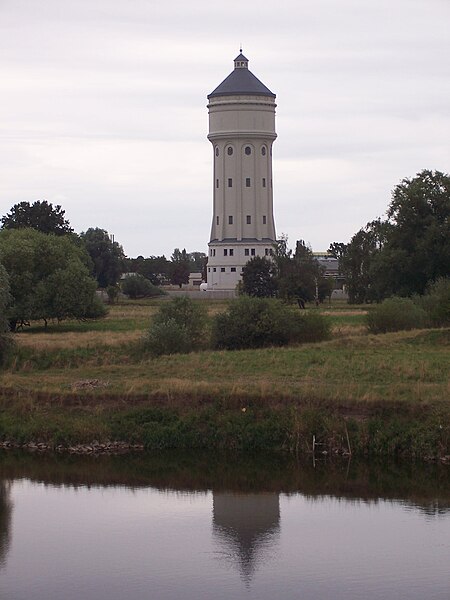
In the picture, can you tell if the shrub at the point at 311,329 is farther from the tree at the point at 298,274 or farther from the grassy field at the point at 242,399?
the tree at the point at 298,274

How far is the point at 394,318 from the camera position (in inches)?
2281

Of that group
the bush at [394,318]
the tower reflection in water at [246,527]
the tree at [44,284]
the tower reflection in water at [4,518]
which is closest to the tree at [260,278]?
the tree at [44,284]

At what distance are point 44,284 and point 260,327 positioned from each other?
16.2 meters

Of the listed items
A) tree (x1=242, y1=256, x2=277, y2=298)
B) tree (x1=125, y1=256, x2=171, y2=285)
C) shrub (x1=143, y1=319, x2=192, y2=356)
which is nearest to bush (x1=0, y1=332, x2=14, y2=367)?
shrub (x1=143, y1=319, x2=192, y2=356)

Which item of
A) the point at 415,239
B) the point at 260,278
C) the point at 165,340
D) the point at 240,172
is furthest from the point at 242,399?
the point at 240,172

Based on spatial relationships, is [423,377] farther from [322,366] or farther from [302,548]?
[302,548]

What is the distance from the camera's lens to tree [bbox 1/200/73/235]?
4075 inches

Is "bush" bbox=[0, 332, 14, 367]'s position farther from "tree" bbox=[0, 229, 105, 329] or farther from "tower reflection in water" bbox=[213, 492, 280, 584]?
"tower reflection in water" bbox=[213, 492, 280, 584]

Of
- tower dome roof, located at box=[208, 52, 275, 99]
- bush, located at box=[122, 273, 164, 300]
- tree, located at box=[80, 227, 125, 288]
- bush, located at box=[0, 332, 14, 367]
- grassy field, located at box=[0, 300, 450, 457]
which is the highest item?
tower dome roof, located at box=[208, 52, 275, 99]

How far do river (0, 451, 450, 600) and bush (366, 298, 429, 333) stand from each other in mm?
21292

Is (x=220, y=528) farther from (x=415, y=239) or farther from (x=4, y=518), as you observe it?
(x=415, y=239)

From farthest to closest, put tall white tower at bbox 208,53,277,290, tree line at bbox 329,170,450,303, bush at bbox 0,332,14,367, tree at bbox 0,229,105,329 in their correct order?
tall white tower at bbox 208,53,277,290 → tree line at bbox 329,170,450,303 → tree at bbox 0,229,105,329 → bush at bbox 0,332,14,367

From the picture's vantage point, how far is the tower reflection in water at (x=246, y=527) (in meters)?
28.7

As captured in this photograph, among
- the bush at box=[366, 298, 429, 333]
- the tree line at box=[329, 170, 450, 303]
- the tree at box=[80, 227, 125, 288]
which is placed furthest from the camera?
the tree at box=[80, 227, 125, 288]
